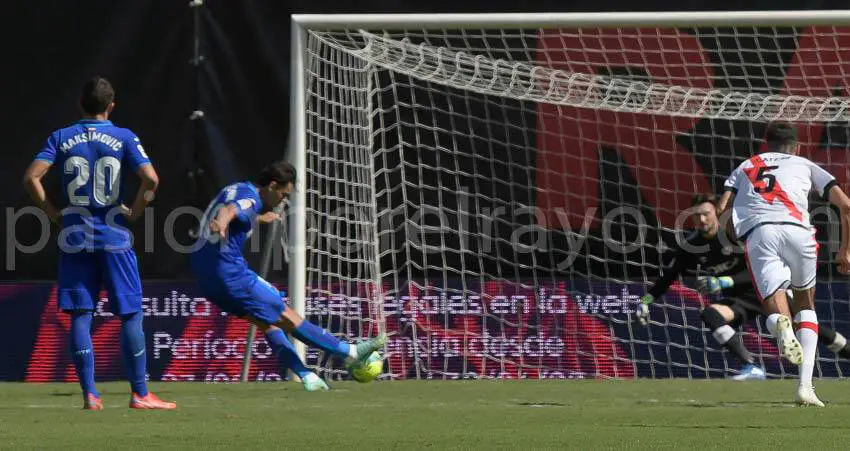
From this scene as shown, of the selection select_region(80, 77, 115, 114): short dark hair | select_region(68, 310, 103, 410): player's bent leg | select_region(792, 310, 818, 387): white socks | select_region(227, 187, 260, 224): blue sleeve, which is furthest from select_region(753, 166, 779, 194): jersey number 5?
select_region(68, 310, 103, 410): player's bent leg

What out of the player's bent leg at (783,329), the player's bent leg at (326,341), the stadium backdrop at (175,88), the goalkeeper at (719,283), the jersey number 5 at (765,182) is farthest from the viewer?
the stadium backdrop at (175,88)

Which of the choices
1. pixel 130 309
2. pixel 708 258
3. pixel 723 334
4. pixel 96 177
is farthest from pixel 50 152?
pixel 708 258

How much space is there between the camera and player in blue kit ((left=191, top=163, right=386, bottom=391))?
8.46 meters

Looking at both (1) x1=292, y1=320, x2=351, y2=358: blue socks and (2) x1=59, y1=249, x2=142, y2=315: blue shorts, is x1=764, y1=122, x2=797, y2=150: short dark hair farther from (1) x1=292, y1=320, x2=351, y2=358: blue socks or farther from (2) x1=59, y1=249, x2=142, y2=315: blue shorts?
(2) x1=59, y1=249, x2=142, y2=315: blue shorts

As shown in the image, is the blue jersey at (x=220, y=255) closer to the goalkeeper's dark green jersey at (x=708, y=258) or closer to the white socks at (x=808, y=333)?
the white socks at (x=808, y=333)

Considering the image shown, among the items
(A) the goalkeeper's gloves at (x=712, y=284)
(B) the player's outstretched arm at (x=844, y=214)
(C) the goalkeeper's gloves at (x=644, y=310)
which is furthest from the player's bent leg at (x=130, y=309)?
(A) the goalkeeper's gloves at (x=712, y=284)

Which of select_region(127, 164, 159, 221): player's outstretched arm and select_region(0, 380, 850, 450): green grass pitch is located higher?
select_region(127, 164, 159, 221): player's outstretched arm

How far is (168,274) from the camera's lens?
11508 millimetres

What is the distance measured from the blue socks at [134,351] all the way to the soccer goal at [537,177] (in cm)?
344

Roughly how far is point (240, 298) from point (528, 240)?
3.55m

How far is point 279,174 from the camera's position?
27.6 feet

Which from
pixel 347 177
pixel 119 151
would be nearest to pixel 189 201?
pixel 347 177

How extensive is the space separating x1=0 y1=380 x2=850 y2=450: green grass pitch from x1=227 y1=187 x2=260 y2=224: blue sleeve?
1.12 m

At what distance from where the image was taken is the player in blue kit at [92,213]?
7062 millimetres
